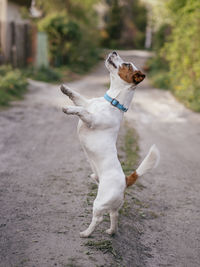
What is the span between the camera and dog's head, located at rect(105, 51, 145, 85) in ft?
10.0

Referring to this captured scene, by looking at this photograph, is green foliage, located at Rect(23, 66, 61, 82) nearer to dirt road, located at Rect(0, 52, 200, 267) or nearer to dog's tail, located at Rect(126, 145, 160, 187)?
dirt road, located at Rect(0, 52, 200, 267)

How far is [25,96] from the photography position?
1106cm

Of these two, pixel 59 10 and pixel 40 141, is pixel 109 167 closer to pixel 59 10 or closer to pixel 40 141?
pixel 40 141

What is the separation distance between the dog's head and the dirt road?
1.51 metres

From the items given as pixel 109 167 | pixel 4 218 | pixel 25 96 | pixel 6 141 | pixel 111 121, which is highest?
pixel 111 121

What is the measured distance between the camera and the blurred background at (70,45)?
38.8 ft

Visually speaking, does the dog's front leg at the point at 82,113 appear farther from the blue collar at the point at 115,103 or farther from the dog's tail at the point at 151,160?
the dog's tail at the point at 151,160

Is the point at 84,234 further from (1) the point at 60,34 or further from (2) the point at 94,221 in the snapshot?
(1) the point at 60,34

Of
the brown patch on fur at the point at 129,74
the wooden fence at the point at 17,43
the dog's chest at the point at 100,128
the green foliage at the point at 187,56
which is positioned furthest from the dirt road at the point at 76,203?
the wooden fence at the point at 17,43

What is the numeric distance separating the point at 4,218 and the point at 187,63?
9.96 m

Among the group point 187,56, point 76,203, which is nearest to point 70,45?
point 187,56

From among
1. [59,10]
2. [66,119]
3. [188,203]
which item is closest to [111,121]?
[188,203]

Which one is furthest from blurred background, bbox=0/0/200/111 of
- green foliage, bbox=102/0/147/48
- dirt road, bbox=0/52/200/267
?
green foliage, bbox=102/0/147/48

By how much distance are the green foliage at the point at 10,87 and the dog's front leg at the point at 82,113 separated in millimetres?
6747
